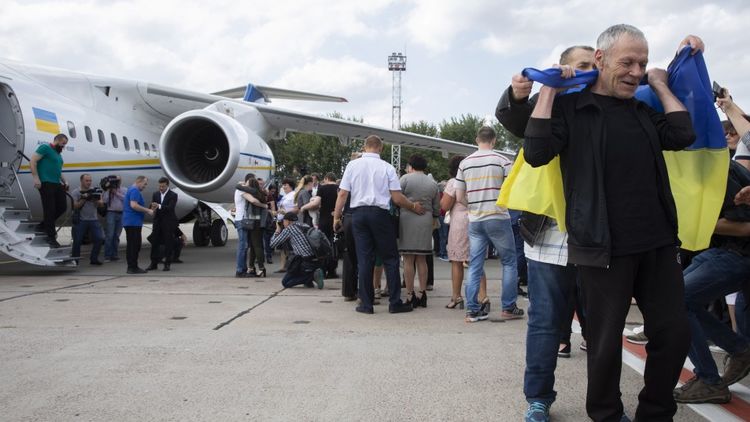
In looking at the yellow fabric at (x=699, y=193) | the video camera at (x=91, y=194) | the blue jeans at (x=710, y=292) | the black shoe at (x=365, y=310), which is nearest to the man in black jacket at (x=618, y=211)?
the yellow fabric at (x=699, y=193)

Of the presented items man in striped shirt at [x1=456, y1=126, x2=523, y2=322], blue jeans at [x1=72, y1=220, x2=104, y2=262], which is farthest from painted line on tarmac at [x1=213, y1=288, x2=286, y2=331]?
blue jeans at [x1=72, y1=220, x2=104, y2=262]

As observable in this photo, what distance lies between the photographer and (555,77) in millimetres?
2443

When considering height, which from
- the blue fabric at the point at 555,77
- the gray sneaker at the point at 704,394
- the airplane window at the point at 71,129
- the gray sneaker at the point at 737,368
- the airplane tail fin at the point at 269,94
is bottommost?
the gray sneaker at the point at 704,394

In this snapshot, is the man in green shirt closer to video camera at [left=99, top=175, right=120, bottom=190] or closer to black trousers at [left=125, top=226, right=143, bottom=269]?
black trousers at [left=125, top=226, right=143, bottom=269]

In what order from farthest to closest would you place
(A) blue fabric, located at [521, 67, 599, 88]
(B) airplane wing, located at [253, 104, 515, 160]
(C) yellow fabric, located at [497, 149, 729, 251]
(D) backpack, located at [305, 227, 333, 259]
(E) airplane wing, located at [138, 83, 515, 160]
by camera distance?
(B) airplane wing, located at [253, 104, 515, 160] → (E) airplane wing, located at [138, 83, 515, 160] → (D) backpack, located at [305, 227, 333, 259] → (C) yellow fabric, located at [497, 149, 729, 251] → (A) blue fabric, located at [521, 67, 599, 88]

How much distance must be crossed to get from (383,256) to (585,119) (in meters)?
3.65

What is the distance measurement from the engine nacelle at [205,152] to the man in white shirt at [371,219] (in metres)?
5.32

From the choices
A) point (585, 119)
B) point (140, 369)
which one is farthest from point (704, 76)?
point (140, 369)

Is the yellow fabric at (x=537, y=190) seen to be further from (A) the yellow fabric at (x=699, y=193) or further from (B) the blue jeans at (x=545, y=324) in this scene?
(A) the yellow fabric at (x=699, y=193)

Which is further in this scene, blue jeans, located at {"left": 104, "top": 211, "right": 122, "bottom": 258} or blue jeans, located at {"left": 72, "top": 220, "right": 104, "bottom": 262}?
blue jeans, located at {"left": 104, "top": 211, "right": 122, "bottom": 258}

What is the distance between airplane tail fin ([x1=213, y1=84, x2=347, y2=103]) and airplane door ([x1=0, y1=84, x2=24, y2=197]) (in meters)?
9.08

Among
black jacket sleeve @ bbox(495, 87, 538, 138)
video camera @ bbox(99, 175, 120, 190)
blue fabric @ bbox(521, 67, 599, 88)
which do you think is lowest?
video camera @ bbox(99, 175, 120, 190)

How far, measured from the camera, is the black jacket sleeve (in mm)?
2605

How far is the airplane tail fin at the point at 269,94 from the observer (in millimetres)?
18016
